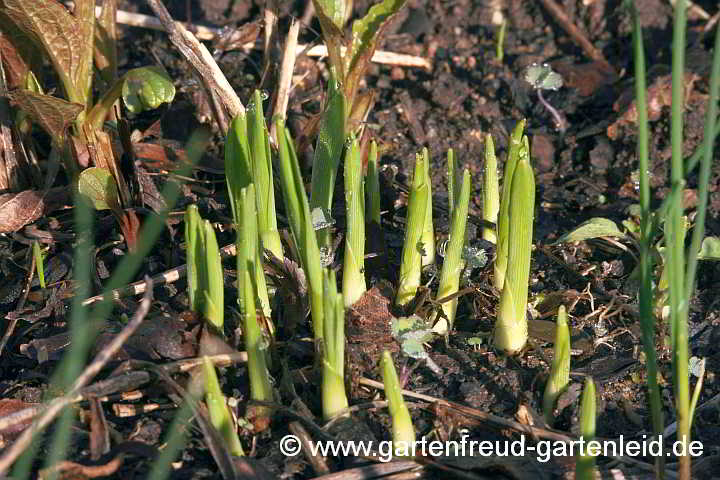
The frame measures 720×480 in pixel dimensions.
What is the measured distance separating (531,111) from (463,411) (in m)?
1.23

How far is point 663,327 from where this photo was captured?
168cm

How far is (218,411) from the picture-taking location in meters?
1.29

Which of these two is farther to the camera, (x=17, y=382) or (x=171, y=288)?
(x=171, y=288)

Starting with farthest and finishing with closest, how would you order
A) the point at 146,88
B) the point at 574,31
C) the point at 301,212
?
the point at 574,31 < the point at 146,88 < the point at 301,212

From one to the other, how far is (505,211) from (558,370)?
0.32 metres

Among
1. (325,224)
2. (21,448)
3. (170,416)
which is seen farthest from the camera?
(325,224)

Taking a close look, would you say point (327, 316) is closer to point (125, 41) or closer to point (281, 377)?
point (281, 377)

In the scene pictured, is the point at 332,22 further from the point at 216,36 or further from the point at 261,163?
the point at 216,36

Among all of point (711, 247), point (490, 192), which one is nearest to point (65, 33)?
point (490, 192)

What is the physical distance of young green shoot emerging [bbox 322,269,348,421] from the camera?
4.13 ft

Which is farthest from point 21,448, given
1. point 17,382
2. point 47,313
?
point 47,313

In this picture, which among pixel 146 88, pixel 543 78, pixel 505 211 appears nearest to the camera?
pixel 505 211

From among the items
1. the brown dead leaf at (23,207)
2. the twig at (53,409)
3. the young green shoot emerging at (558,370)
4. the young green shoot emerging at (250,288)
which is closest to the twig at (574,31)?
the young green shoot emerging at (558,370)

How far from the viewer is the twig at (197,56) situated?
1.76 meters
